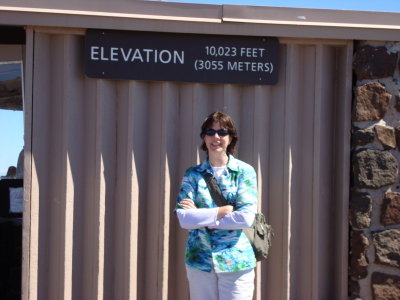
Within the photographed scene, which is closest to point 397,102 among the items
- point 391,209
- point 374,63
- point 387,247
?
point 374,63

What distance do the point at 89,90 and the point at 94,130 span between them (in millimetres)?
298

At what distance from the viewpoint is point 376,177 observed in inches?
153

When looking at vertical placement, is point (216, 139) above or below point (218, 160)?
above

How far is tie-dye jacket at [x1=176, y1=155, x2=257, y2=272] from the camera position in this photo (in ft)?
10.2

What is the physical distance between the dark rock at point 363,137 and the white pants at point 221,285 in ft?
4.56

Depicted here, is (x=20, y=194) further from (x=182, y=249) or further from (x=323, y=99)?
(x=323, y=99)

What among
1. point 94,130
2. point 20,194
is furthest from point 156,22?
point 20,194

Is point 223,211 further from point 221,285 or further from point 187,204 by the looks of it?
point 221,285

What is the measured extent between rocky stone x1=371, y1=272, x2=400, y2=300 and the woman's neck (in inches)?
61.7

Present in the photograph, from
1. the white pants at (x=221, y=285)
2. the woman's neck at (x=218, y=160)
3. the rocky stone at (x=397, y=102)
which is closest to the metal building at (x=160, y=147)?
the rocky stone at (x=397, y=102)

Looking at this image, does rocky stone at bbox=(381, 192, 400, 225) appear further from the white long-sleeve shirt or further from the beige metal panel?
the white long-sleeve shirt

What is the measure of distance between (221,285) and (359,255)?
132cm

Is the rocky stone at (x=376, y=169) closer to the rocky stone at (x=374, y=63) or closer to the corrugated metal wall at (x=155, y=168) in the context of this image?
the corrugated metal wall at (x=155, y=168)

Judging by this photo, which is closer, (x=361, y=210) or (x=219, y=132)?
(x=219, y=132)
